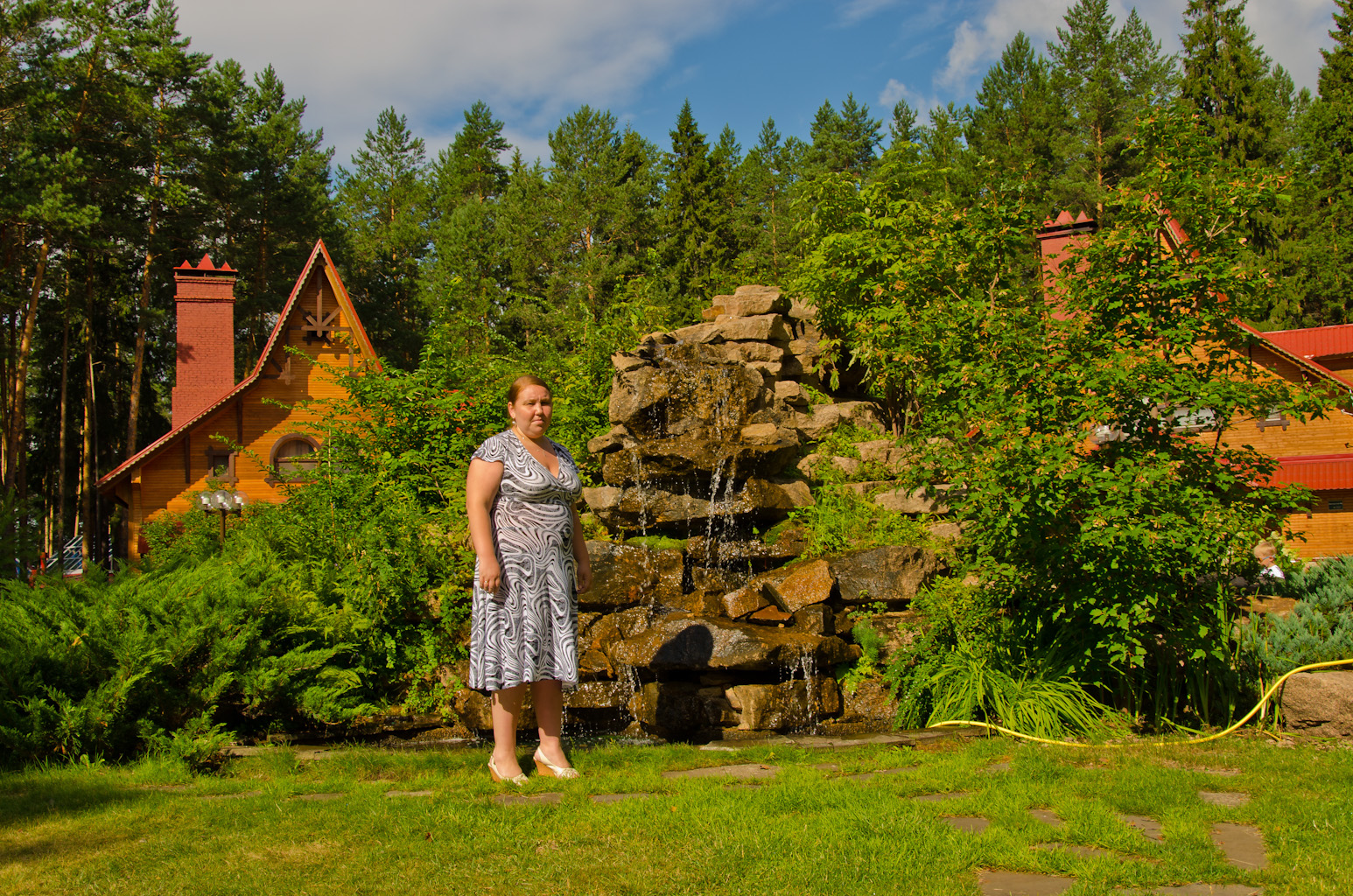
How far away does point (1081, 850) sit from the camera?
3.48m

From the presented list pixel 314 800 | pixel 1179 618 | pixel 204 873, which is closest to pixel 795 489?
pixel 1179 618

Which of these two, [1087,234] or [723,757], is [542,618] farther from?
[1087,234]

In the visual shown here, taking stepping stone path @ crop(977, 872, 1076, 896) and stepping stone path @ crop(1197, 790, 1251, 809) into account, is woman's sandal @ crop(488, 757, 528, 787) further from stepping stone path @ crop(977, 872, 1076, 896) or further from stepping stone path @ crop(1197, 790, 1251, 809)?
stepping stone path @ crop(1197, 790, 1251, 809)

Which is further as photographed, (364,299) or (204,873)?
(364,299)

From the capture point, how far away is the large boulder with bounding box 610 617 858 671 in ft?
25.2

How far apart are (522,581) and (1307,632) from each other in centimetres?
515

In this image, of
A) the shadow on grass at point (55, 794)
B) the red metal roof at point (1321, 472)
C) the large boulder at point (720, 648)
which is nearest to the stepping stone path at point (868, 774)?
the large boulder at point (720, 648)

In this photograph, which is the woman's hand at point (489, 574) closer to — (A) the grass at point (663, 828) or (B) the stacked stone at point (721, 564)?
(A) the grass at point (663, 828)

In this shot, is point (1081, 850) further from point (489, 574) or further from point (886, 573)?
point (886, 573)

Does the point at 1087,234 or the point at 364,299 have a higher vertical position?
the point at 364,299

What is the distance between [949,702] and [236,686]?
5.05 meters

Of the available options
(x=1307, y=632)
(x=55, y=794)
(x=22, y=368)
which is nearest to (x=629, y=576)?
(x=55, y=794)

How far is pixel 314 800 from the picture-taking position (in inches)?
170

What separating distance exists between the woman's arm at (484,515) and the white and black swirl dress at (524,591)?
5 centimetres
